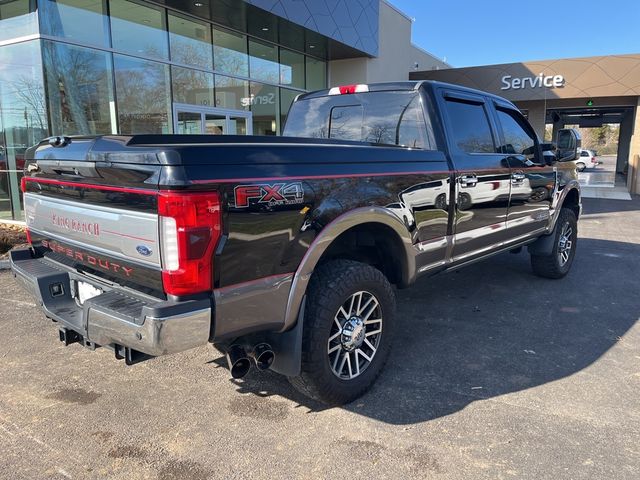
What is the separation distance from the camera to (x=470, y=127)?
429cm

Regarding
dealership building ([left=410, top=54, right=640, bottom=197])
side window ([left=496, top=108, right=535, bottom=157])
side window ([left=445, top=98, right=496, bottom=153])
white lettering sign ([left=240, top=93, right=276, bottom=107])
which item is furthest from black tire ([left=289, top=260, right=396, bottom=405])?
dealership building ([left=410, top=54, right=640, bottom=197])

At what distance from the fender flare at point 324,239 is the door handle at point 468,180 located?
0.90 metres

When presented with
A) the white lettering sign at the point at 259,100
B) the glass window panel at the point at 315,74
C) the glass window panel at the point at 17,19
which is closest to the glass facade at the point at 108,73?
the glass window panel at the point at 17,19

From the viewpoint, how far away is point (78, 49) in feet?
30.0

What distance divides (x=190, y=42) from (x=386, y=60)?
8387mm

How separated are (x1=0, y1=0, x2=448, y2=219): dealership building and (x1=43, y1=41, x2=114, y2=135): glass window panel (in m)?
0.02

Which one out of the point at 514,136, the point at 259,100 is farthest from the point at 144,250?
the point at 259,100

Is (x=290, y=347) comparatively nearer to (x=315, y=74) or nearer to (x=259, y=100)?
(x=259, y=100)

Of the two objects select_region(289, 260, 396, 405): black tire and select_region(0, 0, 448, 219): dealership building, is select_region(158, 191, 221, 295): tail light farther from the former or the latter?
select_region(0, 0, 448, 219): dealership building

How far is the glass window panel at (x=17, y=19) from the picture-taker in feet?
28.4

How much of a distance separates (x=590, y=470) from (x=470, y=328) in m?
2.00

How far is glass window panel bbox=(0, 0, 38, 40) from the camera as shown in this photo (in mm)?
8656

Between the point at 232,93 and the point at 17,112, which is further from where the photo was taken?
the point at 232,93

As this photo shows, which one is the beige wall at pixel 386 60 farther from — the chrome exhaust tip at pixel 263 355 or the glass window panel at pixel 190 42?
the chrome exhaust tip at pixel 263 355
